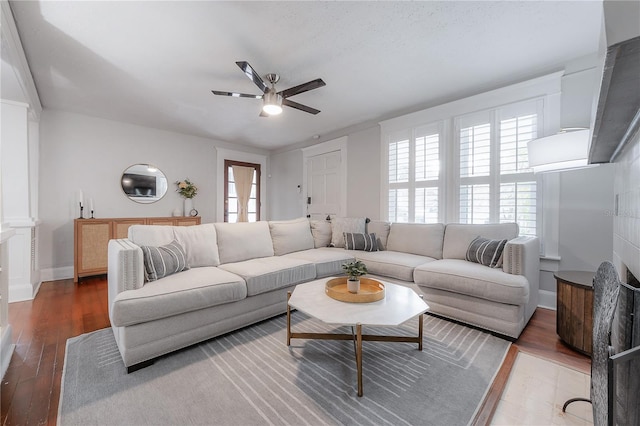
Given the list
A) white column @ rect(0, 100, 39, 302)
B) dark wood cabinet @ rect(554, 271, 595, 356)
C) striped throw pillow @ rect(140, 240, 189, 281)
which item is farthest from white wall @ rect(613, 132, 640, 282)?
white column @ rect(0, 100, 39, 302)

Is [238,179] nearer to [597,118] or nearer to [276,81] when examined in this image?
[276,81]

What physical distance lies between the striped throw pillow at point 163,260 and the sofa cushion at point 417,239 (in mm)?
2568

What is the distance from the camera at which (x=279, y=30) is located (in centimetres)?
208

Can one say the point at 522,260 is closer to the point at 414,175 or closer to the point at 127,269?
the point at 414,175

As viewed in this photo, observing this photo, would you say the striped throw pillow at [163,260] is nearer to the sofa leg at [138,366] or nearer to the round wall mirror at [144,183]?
the sofa leg at [138,366]

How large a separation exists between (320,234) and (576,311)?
2756mm

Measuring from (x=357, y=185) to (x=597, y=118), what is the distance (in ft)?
11.7

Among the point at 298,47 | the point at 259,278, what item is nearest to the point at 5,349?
the point at 259,278

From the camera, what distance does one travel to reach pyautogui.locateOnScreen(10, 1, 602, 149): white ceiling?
188cm

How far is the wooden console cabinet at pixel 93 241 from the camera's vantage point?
361cm

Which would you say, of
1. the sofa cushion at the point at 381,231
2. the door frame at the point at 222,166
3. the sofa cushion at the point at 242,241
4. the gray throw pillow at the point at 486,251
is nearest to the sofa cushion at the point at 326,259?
the sofa cushion at the point at 242,241

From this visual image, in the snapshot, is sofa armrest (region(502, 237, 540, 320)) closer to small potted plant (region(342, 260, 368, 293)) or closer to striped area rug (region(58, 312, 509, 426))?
striped area rug (region(58, 312, 509, 426))

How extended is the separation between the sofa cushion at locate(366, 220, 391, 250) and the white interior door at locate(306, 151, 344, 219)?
1100mm

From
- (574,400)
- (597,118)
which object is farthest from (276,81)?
(574,400)
